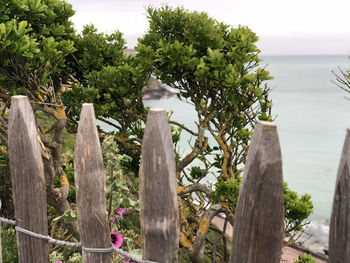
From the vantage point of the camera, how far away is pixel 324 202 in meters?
27.5

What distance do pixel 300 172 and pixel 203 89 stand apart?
30.4m

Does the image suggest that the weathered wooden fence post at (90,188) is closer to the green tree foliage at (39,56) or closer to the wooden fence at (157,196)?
the wooden fence at (157,196)

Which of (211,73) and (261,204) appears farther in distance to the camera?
(211,73)

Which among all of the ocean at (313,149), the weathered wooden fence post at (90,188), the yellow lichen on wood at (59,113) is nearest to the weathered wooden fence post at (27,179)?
the weathered wooden fence post at (90,188)

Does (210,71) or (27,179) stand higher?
(210,71)

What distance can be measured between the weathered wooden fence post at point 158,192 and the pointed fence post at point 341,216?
0.73m

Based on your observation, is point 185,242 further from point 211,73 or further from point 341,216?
point 341,216

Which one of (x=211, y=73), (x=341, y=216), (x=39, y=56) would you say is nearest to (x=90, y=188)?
(x=341, y=216)

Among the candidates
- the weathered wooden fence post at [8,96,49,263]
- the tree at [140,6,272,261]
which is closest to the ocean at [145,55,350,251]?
the tree at [140,6,272,261]

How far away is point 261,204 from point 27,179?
1.40 m

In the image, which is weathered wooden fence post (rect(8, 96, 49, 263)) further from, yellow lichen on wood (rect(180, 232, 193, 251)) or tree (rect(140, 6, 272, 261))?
yellow lichen on wood (rect(180, 232, 193, 251))

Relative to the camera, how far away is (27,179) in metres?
2.11

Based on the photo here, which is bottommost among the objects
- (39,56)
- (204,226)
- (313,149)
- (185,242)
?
(313,149)

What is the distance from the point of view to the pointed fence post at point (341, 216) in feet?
4.73
